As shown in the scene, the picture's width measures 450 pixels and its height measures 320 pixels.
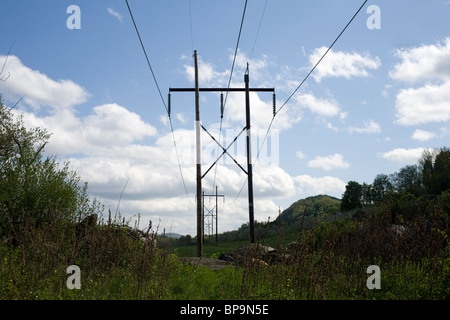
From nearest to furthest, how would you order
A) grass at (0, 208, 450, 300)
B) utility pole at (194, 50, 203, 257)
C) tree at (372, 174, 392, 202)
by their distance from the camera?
grass at (0, 208, 450, 300) → utility pole at (194, 50, 203, 257) → tree at (372, 174, 392, 202)

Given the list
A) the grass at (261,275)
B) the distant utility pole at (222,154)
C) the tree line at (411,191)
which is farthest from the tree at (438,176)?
the grass at (261,275)

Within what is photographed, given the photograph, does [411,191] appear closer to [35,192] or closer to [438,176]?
[438,176]

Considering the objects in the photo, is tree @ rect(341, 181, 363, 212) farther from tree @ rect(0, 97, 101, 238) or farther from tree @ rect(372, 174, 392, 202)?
tree @ rect(0, 97, 101, 238)

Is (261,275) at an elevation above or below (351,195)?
below

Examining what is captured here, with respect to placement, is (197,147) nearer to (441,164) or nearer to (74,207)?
(74,207)

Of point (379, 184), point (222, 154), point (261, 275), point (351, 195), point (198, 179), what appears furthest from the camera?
point (379, 184)

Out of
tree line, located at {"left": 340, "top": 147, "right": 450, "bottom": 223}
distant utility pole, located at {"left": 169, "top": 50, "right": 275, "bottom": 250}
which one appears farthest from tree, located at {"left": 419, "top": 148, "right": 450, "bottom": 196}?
distant utility pole, located at {"left": 169, "top": 50, "right": 275, "bottom": 250}

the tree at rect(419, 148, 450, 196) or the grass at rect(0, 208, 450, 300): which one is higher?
the tree at rect(419, 148, 450, 196)

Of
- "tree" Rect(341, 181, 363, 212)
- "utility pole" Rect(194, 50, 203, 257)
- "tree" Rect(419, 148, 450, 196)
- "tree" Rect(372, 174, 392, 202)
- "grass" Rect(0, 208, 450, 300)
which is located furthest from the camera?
"tree" Rect(372, 174, 392, 202)

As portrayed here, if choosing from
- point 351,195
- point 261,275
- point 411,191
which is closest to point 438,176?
point 411,191

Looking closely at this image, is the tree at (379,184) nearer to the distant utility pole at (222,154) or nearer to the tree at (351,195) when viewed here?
the tree at (351,195)

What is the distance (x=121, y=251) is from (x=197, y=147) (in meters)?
7.15
